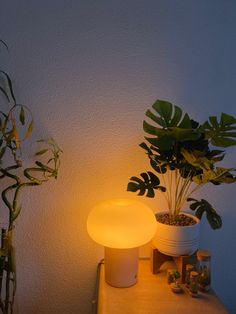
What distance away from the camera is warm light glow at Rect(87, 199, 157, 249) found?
35.1 inches

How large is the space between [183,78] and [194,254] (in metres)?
0.69

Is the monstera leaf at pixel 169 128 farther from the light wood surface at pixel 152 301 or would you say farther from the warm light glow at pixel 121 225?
the light wood surface at pixel 152 301

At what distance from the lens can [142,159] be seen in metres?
1.12

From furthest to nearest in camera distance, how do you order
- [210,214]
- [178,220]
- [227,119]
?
[178,220], [210,214], [227,119]

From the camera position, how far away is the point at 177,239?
0.95 meters

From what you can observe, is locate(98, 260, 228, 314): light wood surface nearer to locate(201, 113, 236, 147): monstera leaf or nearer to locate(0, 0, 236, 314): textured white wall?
locate(0, 0, 236, 314): textured white wall

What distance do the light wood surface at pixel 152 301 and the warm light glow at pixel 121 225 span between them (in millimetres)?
179

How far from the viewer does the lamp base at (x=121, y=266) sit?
0.95 metres

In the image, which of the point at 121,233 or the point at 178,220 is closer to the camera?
the point at 121,233

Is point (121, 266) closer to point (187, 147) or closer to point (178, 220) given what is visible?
point (178, 220)

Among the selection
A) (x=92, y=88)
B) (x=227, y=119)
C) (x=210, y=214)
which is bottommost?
(x=210, y=214)

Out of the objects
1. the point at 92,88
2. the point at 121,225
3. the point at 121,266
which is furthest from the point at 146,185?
the point at 92,88

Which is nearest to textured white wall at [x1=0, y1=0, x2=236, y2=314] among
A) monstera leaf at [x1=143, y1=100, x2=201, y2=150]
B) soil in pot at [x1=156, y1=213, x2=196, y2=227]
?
soil in pot at [x1=156, y1=213, x2=196, y2=227]

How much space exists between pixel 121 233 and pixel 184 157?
324 mm
